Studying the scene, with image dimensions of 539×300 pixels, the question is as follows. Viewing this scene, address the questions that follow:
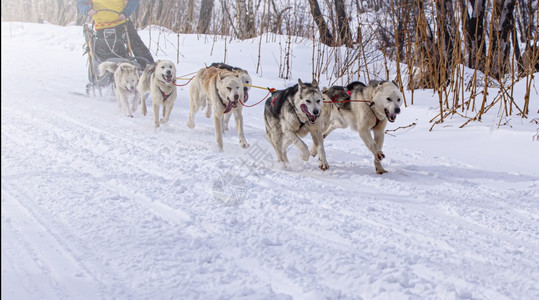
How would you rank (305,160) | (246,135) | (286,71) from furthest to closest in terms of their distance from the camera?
(286,71), (246,135), (305,160)

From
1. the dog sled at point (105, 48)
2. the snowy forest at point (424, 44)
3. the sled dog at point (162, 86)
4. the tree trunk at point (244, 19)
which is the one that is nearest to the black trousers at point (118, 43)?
the dog sled at point (105, 48)

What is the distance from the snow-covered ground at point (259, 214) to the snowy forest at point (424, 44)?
0.64m

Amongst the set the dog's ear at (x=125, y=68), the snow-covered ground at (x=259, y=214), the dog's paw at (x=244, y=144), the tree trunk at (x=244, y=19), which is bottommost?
the snow-covered ground at (x=259, y=214)

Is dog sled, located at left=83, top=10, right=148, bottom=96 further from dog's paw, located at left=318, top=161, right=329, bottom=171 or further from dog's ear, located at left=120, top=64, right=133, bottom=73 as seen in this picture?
dog's paw, located at left=318, top=161, right=329, bottom=171

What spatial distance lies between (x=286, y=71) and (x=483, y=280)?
6.92m

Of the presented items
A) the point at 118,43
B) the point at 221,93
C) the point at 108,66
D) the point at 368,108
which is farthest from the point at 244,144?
the point at 118,43

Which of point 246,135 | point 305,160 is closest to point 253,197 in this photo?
point 305,160

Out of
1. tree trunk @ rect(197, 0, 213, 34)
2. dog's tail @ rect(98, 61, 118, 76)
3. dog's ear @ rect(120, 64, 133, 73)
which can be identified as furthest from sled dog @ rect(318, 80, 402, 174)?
tree trunk @ rect(197, 0, 213, 34)

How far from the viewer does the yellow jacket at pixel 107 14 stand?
717 centimetres

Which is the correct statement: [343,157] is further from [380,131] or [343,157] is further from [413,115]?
[413,115]

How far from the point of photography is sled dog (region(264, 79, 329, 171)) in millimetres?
3973

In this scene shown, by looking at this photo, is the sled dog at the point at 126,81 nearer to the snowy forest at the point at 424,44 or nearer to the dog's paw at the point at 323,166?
the snowy forest at the point at 424,44

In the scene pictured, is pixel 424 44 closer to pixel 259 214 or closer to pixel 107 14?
pixel 107 14

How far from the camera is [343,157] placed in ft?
15.2
